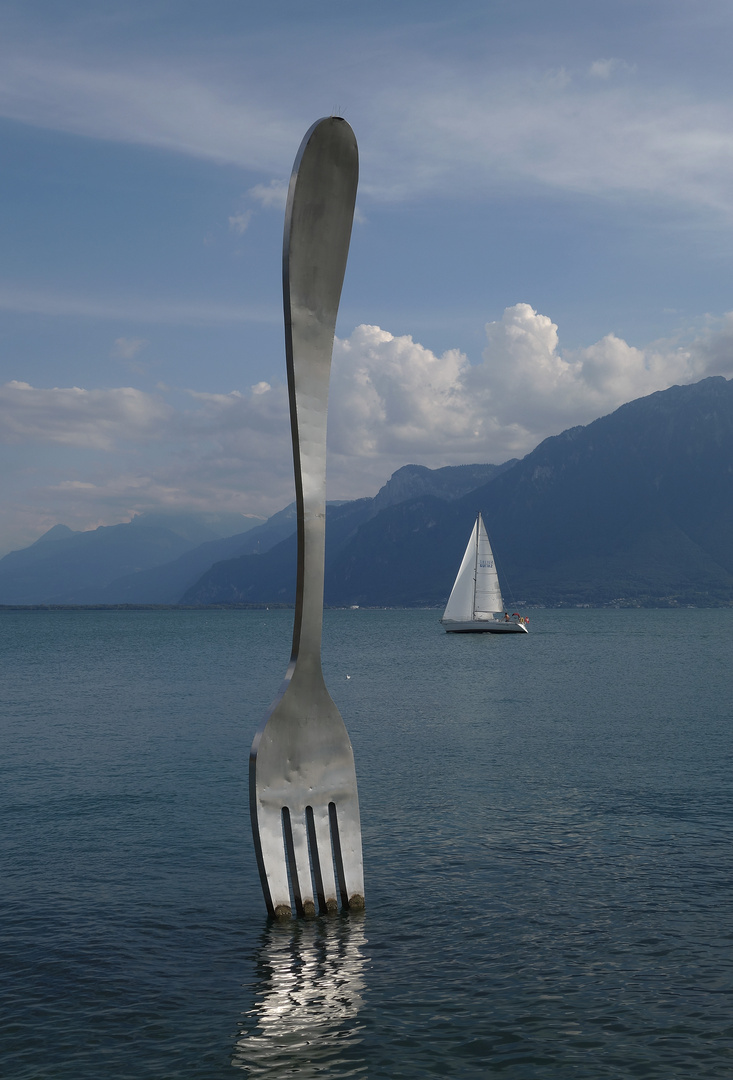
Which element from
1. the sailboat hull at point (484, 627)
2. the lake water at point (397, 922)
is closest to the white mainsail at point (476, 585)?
the sailboat hull at point (484, 627)

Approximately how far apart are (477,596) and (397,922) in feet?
408

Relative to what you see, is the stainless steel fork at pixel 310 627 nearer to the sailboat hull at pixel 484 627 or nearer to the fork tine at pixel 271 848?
the fork tine at pixel 271 848

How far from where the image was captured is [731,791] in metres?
27.5

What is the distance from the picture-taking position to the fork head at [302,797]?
12195 millimetres

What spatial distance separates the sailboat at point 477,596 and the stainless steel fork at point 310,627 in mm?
116727

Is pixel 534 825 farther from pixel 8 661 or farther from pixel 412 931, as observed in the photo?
pixel 8 661

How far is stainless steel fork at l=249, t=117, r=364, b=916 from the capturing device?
10805 mm

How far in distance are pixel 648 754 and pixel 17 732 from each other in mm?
29725

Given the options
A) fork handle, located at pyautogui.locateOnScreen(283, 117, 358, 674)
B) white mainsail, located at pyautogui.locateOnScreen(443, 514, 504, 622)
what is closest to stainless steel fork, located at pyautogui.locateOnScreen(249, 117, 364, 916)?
fork handle, located at pyautogui.locateOnScreen(283, 117, 358, 674)

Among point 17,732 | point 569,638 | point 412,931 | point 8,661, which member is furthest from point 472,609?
point 412,931

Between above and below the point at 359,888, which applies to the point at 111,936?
below

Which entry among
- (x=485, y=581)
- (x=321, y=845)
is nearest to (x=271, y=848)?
(x=321, y=845)

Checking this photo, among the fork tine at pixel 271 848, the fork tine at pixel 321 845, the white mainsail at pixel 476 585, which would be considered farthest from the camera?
the white mainsail at pixel 476 585

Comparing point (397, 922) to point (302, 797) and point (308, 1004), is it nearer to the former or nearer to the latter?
point (308, 1004)
